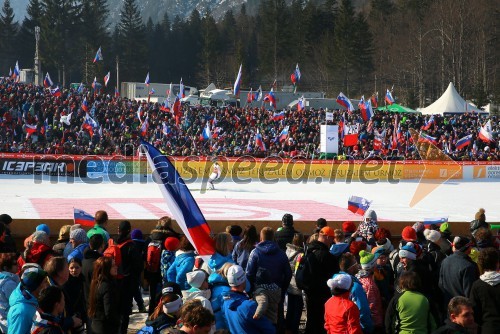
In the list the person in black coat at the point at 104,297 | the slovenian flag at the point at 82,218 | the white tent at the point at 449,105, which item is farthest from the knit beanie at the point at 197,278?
the white tent at the point at 449,105

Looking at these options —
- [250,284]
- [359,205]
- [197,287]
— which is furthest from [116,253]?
[359,205]

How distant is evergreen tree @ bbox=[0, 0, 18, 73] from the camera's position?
106625 mm

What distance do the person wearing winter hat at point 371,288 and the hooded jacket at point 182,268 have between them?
196 cm

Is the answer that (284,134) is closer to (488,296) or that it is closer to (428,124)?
(428,124)

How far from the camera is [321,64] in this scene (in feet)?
335

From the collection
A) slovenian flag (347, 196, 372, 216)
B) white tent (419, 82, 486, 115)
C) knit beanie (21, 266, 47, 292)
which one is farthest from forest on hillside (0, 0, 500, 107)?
knit beanie (21, 266, 47, 292)

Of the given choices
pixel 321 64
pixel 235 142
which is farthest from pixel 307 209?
A: pixel 321 64

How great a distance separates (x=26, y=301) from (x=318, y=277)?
152 inches

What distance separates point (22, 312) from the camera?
605 cm

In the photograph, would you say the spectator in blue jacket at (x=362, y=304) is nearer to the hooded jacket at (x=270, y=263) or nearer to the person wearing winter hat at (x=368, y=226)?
the hooded jacket at (x=270, y=263)

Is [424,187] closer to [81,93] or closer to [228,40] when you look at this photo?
[81,93]

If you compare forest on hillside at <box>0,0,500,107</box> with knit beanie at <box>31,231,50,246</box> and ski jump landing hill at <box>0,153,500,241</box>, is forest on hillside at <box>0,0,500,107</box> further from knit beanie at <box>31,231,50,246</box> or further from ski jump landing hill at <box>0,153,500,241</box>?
knit beanie at <box>31,231,50,246</box>

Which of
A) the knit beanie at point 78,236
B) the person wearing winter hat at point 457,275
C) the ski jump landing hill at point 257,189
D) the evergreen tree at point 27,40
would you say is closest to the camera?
the person wearing winter hat at point 457,275

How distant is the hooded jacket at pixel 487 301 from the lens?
7293 millimetres
